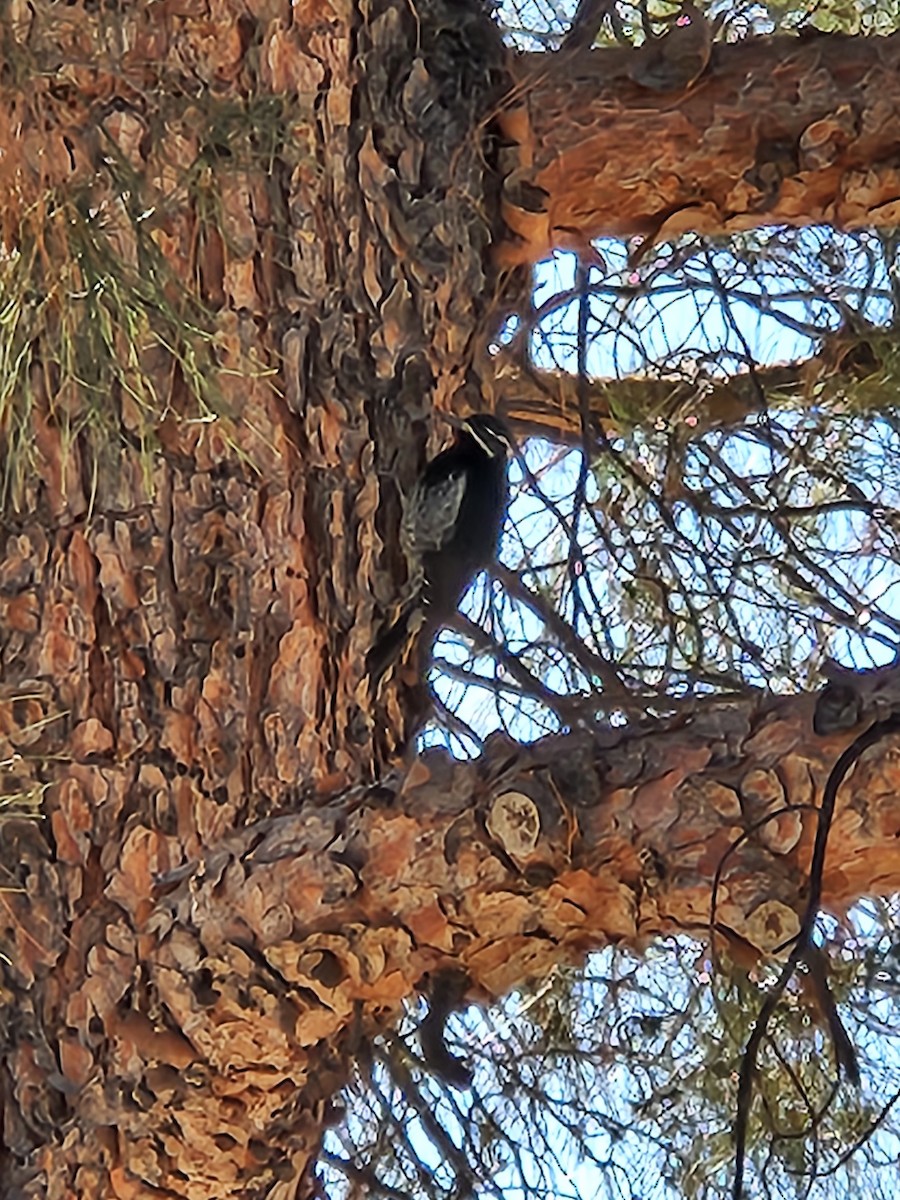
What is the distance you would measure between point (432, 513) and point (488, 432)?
0.70 ft

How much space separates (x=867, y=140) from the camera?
1.14 m

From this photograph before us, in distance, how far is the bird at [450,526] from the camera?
113cm

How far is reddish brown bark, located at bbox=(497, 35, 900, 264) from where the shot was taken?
3.75ft

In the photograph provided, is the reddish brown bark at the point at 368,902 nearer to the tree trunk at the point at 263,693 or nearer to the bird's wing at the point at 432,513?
the tree trunk at the point at 263,693

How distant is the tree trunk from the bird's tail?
1 centimetres

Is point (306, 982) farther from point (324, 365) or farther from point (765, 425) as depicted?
point (765, 425)

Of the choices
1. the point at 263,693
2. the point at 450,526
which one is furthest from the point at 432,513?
the point at 263,693

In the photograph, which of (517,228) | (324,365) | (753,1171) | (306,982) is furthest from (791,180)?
(753,1171)

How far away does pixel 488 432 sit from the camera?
141 cm

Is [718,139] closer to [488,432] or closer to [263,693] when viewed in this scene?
[488,432]

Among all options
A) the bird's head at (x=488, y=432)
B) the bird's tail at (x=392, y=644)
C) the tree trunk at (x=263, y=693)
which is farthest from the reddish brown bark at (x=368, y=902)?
the bird's head at (x=488, y=432)

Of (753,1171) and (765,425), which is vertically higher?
A: (765,425)

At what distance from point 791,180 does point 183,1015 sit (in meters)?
0.65

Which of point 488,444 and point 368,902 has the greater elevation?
point 488,444
